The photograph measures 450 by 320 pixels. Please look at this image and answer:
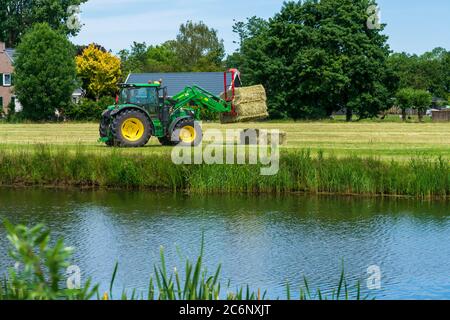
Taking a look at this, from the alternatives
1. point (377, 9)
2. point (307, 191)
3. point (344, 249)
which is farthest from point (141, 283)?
point (377, 9)

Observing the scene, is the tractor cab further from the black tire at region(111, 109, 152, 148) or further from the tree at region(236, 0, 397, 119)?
the tree at region(236, 0, 397, 119)

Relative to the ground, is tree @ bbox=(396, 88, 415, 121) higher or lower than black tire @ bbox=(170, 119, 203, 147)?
higher

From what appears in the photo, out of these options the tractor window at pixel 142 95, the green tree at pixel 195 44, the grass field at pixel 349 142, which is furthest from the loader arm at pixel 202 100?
the green tree at pixel 195 44

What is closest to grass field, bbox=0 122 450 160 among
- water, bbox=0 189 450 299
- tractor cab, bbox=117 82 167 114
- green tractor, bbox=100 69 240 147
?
green tractor, bbox=100 69 240 147

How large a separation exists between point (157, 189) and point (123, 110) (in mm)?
6356

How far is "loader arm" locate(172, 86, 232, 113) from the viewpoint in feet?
86.1

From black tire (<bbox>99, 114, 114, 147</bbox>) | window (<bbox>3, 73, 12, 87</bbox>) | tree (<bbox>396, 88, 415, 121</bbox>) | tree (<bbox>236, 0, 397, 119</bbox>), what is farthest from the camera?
window (<bbox>3, 73, 12, 87</bbox>)

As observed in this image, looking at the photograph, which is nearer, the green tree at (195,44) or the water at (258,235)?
the water at (258,235)

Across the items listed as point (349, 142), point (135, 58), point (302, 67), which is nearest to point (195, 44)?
point (135, 58)

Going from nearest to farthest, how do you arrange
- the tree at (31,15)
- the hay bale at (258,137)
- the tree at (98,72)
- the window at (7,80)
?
the hay bale at (258,137) → the tree at (98,72) → the window at (7,80) → the tree at (31,15)

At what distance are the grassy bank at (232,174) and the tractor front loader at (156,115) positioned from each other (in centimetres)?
473

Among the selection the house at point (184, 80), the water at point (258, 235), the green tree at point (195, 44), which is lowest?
the water at point (258, 235)

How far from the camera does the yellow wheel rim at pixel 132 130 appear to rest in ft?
86.6

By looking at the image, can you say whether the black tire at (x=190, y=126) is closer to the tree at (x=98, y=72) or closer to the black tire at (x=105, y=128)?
the black tire at (x=105, y=128)
